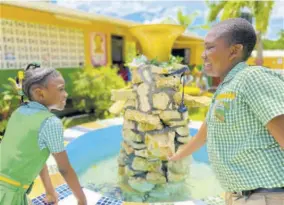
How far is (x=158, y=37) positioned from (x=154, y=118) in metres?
1.20

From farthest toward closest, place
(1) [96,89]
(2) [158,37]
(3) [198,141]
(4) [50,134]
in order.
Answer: (1) [96,89] → (2) [158,37] → (3) [198,141] → (4) [50,134]

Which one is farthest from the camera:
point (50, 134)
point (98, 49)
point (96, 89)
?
point (98, 49)

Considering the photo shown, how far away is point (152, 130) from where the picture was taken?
4109mm

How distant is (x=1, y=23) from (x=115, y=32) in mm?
5358

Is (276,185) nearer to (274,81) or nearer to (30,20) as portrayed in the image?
(274,81)

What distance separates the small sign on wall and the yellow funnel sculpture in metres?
7.01

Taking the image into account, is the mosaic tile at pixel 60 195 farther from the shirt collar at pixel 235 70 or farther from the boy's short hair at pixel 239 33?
the boy's short hair at pixel 239 33

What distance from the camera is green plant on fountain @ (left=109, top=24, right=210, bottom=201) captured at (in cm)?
405

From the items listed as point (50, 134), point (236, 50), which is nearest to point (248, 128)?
point (236, 50)

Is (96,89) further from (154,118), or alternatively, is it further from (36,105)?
(36,105)

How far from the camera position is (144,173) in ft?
14.1

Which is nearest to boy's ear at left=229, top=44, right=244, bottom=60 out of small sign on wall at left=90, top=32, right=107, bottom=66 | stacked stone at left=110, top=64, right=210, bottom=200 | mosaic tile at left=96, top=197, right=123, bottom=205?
mosaic tile at left=96, top=197, right=123, bottom=205

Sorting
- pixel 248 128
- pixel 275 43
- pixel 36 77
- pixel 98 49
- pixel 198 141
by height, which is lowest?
pixel 198 141

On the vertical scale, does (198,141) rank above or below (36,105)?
below
